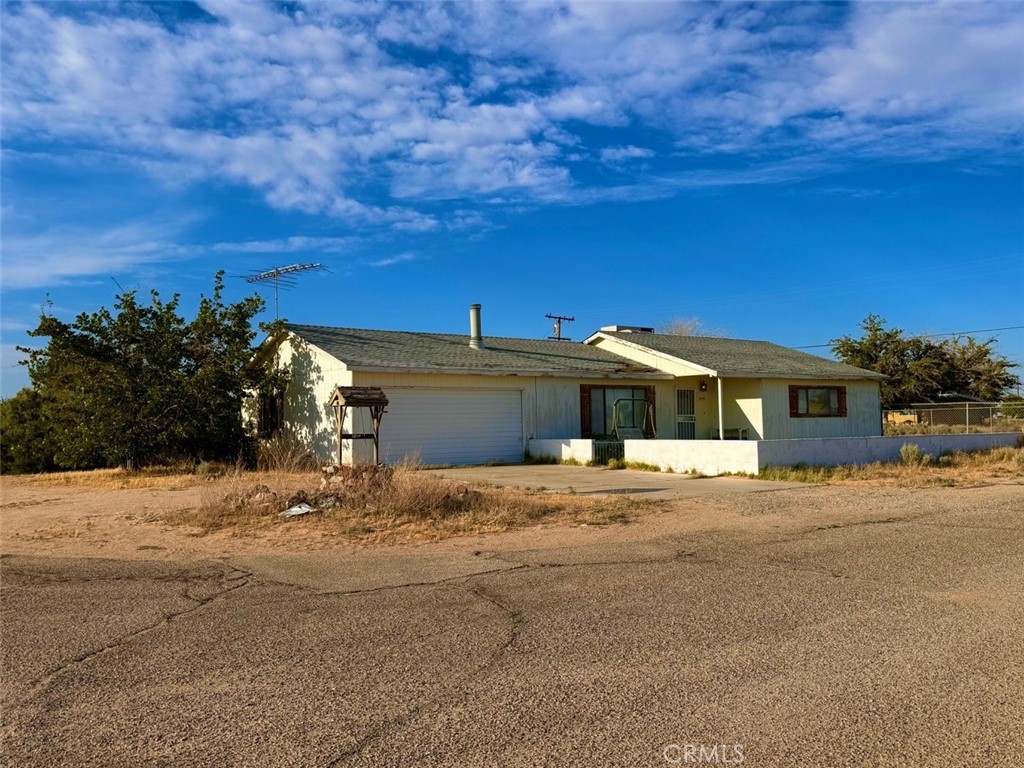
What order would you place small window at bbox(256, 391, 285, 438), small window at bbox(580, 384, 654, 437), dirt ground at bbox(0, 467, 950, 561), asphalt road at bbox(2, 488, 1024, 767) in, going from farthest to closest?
small window at bbox(580, 384, 654, 437) < small window at bbox(256, 391, 285, 438) < dirt ground at bbox(0, 467, 950, 561) < asphalt road at bbox(2, 488, 1024, 767)

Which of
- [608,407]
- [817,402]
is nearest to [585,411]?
[608,407]

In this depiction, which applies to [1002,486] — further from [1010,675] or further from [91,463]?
[91,463]

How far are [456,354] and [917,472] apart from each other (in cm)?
1220

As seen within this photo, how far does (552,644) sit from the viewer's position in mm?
5328

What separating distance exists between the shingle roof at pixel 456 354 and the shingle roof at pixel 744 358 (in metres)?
1.31

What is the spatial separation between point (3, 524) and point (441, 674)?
9521mm

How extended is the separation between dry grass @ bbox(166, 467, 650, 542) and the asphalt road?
183cm

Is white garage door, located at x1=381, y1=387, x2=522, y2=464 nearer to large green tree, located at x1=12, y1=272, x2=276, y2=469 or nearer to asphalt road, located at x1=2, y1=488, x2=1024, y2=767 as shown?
large green tree, located at x1=12, y1=272, x2=276, y2=469

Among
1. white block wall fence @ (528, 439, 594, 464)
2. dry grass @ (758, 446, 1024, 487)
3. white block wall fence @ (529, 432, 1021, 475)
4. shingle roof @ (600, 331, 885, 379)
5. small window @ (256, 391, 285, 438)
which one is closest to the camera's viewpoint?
dry grass @ (758, 446, 1024, 487)

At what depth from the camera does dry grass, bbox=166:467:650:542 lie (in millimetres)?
10266

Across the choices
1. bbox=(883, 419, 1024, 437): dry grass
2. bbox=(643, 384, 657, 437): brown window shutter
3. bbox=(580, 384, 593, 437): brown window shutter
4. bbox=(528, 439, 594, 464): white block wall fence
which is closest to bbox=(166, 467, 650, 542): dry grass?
bbox=(528, 439, 594, 464): white block wall fence

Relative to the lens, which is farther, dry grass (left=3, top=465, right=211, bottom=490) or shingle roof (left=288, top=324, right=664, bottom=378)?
shingle roof (left=288, top=324, right=664, bottom=378)

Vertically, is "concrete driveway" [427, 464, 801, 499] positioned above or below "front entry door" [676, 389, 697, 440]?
below

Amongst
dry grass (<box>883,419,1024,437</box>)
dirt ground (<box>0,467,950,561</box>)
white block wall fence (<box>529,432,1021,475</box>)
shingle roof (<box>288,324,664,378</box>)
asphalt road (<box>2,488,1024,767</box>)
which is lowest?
asphalt road (<box>2,488,1024,767</box>)
